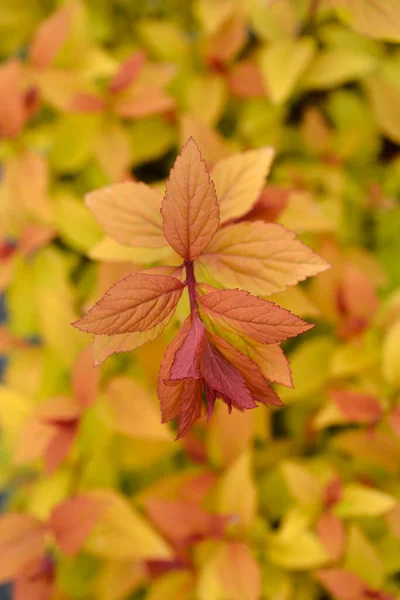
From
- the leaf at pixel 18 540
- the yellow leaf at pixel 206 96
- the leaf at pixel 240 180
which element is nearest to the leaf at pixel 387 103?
the yellow leaf at pixel 206 96

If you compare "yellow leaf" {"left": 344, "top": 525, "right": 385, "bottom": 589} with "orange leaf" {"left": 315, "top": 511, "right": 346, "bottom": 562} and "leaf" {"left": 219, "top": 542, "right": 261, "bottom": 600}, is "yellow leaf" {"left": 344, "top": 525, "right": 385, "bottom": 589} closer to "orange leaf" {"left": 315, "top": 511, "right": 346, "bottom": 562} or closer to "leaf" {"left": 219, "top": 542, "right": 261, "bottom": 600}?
"orange leaf" {"left": 315, "top": 511, "right": 346, "bottom": 562}

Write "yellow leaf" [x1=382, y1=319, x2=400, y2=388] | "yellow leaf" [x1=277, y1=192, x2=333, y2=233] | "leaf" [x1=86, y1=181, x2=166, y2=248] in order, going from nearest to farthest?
"leaf" [x1=86, y1=181, x2=166, y2=248], "yellow leaf" [x1=277, y1=192, x2=333, y2=233], "yellow leaf" [x1=382, y1=319, x2=400, y2=388]

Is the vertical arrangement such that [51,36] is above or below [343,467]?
above

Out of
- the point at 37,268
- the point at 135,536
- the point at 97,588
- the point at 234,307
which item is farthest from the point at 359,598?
the point at 37,268

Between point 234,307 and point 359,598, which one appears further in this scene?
point 359,598

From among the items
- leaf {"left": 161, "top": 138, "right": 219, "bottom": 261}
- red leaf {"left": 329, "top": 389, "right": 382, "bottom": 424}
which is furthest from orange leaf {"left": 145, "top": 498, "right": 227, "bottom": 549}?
leaf {"left": 161, "top": 138, "right": 219, "bottom": 261}

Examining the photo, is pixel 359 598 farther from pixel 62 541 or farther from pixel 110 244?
pixel 110 244

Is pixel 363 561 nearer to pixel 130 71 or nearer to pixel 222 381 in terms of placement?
pixel 222 381
